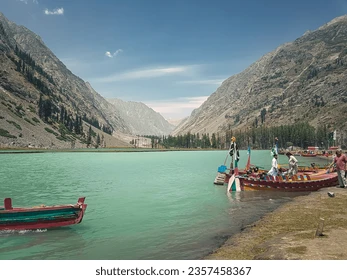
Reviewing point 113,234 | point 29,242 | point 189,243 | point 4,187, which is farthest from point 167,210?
point 4,187

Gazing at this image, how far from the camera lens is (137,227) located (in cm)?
2041

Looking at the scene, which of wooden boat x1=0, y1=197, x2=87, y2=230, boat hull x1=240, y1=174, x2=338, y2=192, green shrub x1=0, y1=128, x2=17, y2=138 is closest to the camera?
wooden boat x1=0, y1=197, x2=87, y2=230

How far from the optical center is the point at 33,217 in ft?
59.7

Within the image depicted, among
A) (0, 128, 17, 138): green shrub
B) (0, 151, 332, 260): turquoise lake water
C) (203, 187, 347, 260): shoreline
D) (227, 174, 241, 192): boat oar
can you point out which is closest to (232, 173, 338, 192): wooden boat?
(227, 174, 241, 192): boat oar

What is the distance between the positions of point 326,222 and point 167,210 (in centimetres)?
1356

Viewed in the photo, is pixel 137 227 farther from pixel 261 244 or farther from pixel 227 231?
pixel 261 244

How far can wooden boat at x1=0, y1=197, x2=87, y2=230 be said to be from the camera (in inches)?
706

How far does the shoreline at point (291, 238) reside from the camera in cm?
1184

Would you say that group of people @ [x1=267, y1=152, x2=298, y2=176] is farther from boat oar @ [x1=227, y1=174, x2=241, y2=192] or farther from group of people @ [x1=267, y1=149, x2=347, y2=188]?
boat oar @ [x1=227, y1=174, x2=241, y2=192]

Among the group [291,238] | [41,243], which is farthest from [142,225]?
[291,238]

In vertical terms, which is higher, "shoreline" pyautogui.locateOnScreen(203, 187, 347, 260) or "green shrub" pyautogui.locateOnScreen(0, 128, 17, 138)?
"green shrub" pyautogui.locateOnScreen(0, 128, 17, 138)

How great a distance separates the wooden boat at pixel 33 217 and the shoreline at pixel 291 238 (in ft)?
34.6

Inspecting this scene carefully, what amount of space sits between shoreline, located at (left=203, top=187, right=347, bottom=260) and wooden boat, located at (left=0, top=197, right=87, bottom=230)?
10558mm

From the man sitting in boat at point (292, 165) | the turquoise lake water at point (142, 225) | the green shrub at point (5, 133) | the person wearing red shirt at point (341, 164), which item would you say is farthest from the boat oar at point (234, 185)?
the green shrub at point (5, 133)
